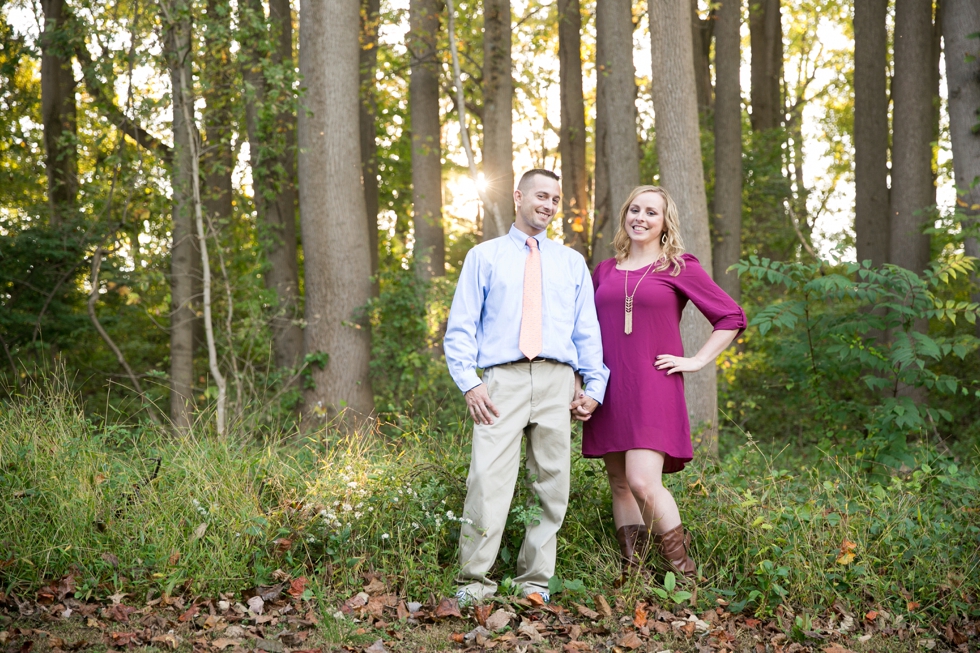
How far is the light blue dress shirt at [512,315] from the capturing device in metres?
4.29

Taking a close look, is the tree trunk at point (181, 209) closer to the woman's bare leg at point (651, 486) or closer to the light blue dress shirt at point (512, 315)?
the light blue dress shirt at point (512, 315)

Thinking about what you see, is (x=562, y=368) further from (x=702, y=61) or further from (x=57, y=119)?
(x=702, y=61)

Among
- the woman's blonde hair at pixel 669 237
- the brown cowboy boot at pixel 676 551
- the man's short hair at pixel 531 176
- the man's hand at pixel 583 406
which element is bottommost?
the brown cowboy boot at pixel 676 551

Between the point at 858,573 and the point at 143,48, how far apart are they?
27.4ft

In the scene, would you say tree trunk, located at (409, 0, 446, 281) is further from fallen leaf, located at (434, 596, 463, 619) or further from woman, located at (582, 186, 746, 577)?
fallen leaf, located at (434, 596, 463, 619)

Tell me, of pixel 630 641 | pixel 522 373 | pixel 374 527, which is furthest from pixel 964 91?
pixel 374 527

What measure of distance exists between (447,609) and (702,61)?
15294 mm

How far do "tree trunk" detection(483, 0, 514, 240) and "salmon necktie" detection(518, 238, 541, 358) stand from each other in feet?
23.4

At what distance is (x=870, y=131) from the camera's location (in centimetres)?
1243

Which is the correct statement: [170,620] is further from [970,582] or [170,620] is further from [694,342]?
[694,342]

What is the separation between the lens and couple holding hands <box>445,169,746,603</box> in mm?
4266

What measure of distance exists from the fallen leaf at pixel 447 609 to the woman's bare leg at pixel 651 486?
1064 mm

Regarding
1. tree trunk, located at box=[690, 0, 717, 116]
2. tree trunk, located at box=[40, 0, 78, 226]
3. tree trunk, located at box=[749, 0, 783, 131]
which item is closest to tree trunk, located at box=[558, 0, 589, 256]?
tree trunk, located at box=[690, 0, 717, 116]

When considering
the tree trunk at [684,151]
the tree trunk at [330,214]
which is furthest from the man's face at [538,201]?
the tree trunk at [330,214]
